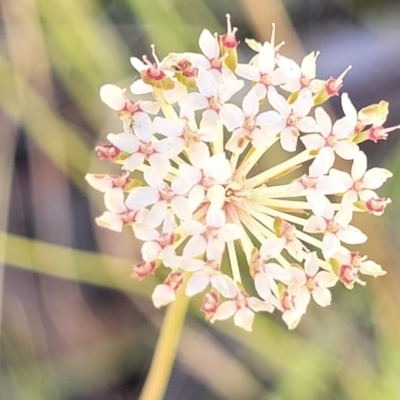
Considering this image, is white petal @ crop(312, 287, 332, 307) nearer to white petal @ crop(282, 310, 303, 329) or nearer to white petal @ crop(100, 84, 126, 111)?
white petal @ crop(282, 310, 303, 329)

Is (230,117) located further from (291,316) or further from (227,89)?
(291,316)

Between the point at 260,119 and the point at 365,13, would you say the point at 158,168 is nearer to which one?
the point at 260,119

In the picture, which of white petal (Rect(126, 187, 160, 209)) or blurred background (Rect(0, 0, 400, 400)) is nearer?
white petal (Rect(126, 187, 160, 209))

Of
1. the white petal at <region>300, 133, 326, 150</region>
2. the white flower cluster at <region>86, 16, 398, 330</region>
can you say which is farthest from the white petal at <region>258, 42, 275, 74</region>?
the white petal at <region>300, 133, 326, 150</region>

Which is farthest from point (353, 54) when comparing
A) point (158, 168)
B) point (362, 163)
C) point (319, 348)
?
point (158, 168)

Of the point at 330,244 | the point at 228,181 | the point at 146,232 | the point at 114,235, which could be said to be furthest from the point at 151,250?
the point at 114,235

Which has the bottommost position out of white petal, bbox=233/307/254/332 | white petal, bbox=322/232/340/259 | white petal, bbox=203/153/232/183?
white petal, bbox=233/307/254/332

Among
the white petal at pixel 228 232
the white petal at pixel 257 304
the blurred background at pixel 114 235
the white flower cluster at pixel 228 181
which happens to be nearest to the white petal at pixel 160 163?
the white flower cluster at pixel 228 181
